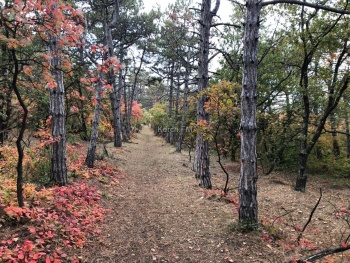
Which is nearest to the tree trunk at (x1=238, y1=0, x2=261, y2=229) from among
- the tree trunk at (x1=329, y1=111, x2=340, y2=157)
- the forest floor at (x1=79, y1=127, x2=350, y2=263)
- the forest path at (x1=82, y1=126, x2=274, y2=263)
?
the forest floor at (x1=79, y1=127, x2=350, y2=263)

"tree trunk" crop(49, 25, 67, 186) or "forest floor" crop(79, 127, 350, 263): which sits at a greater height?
"tree trunk" crop(49, 25, 67, 186)

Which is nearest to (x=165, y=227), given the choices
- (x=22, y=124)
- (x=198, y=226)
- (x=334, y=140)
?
(x=198, y=226)

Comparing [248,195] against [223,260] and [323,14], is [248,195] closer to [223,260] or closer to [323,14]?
[223,260]

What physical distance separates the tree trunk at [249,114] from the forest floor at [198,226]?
0.56 metres

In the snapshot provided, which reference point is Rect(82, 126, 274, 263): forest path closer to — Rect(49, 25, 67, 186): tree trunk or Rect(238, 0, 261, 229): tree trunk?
Rect(238, 0, 261, 229): tree trunk

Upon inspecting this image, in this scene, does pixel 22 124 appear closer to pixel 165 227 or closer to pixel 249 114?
pixel 165 227

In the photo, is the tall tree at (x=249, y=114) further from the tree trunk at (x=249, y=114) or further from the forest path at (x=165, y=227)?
the forest path at (x=165, y=227)

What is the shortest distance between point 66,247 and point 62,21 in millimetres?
3604

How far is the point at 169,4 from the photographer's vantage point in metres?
17.8

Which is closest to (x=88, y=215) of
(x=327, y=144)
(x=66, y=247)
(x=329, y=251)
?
(x=66, y=247)

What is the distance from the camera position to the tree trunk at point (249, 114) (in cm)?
461

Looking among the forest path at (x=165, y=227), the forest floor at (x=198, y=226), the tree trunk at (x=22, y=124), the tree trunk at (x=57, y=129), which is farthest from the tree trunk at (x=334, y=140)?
the tree trunk at (x=22, y=124)

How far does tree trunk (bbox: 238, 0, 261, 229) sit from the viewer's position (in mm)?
4609

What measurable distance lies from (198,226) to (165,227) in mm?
734
